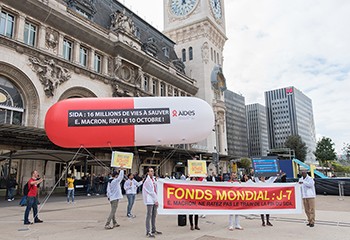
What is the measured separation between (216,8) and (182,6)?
7.33 metres

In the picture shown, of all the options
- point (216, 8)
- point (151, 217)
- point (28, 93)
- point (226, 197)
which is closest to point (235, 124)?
point (216, 8)

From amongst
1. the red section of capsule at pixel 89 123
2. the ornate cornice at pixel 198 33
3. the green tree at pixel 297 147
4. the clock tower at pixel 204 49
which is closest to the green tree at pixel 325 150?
the green tree at pixel 297 147

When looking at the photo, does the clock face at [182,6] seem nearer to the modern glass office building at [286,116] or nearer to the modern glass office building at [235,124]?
the modern glass office building at [235,124]

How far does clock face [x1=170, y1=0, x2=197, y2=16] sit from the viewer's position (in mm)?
53312

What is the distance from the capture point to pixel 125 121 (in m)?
9.94

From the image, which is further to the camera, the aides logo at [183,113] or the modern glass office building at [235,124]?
the modern glass office building at [235,124]

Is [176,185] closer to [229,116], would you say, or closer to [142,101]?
[142,101]

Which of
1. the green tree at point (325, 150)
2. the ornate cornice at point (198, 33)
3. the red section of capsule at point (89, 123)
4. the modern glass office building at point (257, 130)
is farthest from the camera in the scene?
the modern glass office building at point (257, 130)

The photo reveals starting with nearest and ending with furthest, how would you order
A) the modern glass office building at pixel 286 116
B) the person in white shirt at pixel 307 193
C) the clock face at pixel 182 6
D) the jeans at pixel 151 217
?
the jeans at pixel 151 217, the person in white shirt at pixel 307 193, the clock face at pixel 182 6, the modern glass office building at pixel 286 116

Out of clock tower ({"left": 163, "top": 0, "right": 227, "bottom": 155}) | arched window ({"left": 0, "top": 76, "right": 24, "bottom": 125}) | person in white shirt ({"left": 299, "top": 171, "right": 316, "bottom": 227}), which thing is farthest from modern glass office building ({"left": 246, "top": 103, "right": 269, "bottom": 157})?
person in white shirt ({"left": 299, "top": 171, "right": 316, "bottom": 227})

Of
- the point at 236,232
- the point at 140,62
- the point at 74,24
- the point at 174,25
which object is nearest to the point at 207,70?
the point at 174,25

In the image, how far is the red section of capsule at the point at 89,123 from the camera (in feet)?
32.3

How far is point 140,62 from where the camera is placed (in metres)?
32.9

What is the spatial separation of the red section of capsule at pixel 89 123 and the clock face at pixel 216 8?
5000 cm
